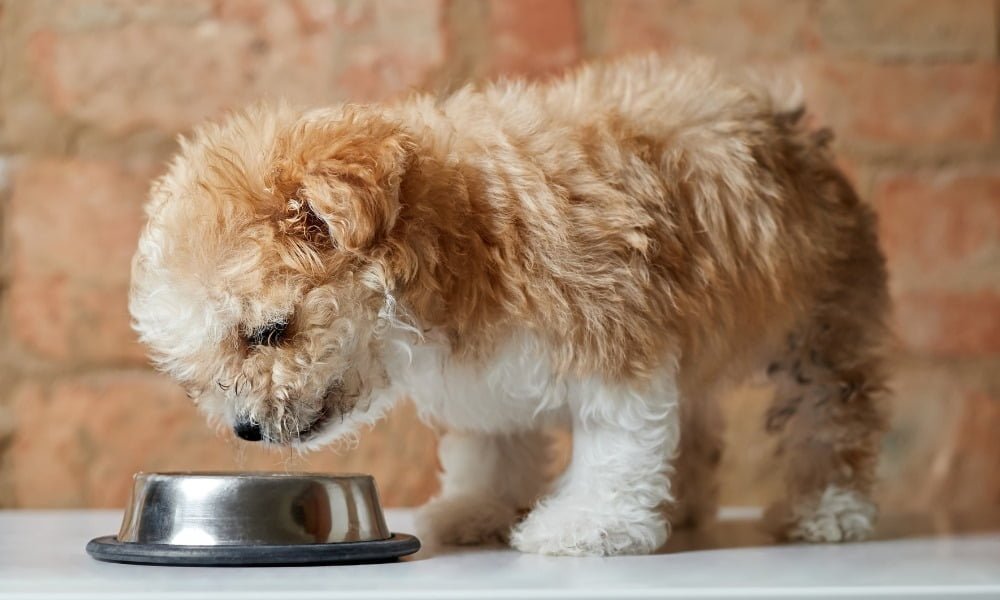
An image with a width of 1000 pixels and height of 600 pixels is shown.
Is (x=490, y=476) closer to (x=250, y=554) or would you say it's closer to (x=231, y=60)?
(x=250, y=554)

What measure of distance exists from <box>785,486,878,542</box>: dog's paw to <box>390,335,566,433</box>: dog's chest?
349 mm

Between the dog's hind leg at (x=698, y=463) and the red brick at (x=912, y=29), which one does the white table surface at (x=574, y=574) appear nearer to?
the dog's hind leg at (x=698, y=463)

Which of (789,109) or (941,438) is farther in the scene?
(941,438)

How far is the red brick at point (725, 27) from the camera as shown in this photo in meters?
2.12

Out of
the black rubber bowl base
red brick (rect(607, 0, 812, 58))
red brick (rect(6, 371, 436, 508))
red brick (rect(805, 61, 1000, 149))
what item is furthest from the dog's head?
red brick (rect(805, 61, 1000, 149))

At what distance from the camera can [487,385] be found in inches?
53.0

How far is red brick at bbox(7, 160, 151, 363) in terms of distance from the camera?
207 cm

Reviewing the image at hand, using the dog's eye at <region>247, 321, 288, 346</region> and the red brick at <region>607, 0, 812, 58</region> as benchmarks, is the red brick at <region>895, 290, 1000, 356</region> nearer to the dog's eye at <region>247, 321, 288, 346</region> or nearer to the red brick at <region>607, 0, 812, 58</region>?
the red brick at <region>607, 0, 812, 58</region>

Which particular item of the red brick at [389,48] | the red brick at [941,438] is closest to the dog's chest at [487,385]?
the red brick at [389,48]

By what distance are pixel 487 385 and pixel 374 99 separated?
35.1 inches

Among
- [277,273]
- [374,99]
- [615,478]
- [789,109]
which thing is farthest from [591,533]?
[374,99]

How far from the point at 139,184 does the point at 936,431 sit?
1.41 m

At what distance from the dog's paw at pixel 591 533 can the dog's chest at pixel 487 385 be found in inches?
4.8

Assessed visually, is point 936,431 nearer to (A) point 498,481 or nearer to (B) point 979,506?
(B) point 979,506
